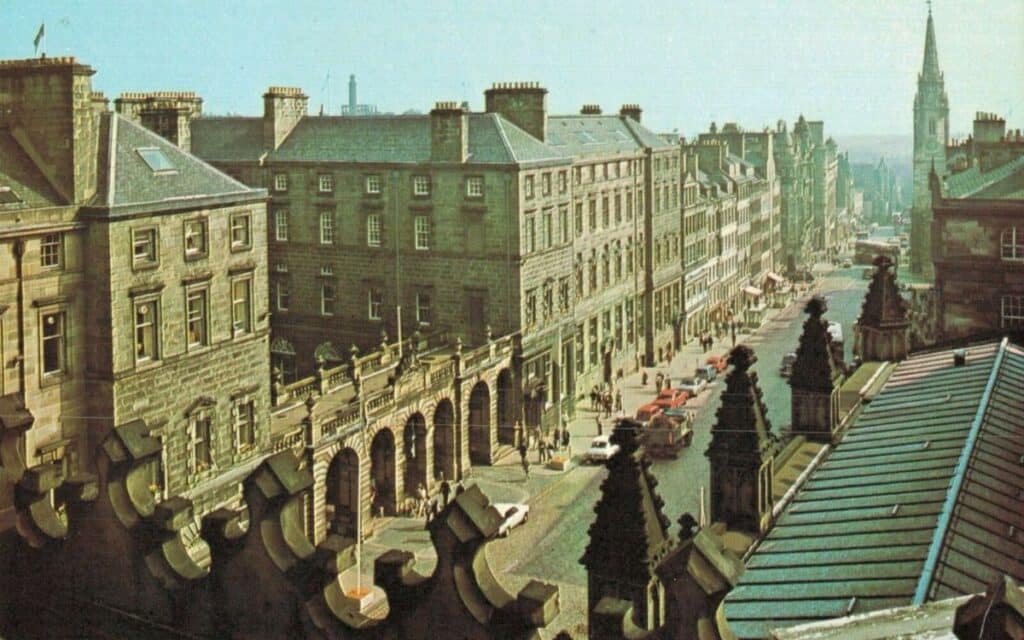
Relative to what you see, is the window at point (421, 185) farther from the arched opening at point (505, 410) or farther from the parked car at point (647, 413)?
the parked car at point (647, 413)

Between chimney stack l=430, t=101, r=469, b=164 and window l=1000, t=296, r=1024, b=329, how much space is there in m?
24.9

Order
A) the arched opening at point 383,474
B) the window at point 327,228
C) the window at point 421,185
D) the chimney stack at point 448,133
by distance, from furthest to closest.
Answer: the window at point 327,228, the window at point 421,185, the chimney stack at point 448,133, the arched opening at point 383,474

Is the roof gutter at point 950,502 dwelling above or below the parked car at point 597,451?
above

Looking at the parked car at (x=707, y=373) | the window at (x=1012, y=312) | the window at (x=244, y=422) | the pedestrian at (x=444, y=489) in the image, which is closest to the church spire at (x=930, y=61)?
the parked car at (x=707, y=373)

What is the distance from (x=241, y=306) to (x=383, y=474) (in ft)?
33.2

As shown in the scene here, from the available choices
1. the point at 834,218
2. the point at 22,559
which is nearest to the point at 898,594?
the point at 22,559

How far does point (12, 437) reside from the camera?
1045 cm

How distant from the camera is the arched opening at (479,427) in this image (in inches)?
2084

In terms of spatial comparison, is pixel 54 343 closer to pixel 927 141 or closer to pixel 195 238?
pixel 195 238

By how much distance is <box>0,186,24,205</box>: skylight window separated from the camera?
3140 centimetres

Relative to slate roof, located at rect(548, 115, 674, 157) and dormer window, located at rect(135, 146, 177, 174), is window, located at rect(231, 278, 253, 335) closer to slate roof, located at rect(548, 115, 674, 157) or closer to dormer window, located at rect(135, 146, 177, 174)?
dormer window, located at rect(135, 146, 177, 174)

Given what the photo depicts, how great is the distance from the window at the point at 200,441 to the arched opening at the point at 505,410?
794 inches

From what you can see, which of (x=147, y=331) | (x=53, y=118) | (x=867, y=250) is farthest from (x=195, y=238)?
(x=867, y=250)

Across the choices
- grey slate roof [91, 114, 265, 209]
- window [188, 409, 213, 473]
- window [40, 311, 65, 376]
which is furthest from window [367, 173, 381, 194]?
window [40, 311, 65, 376]
